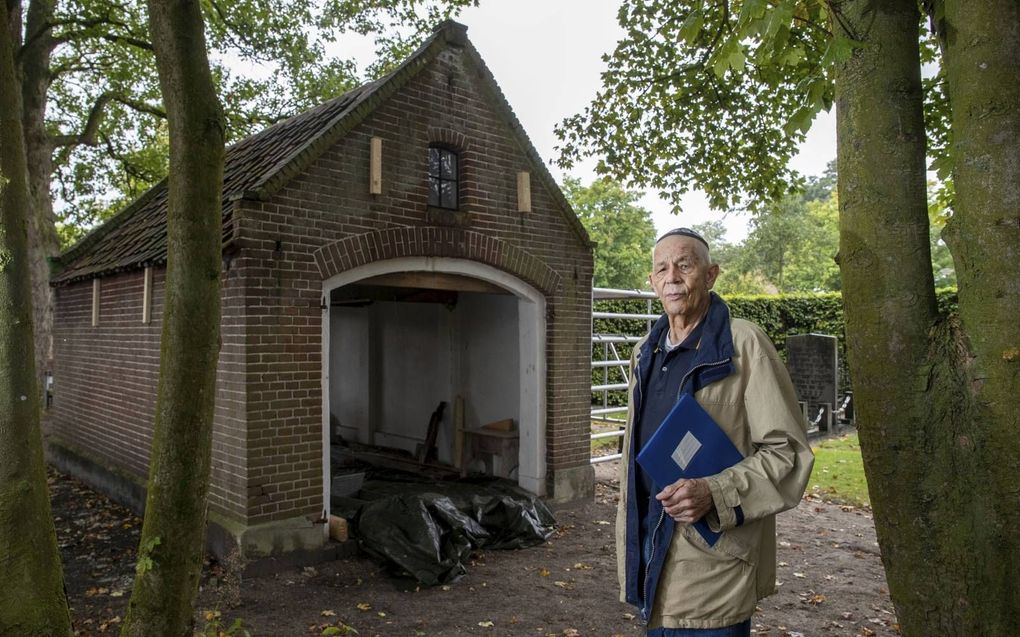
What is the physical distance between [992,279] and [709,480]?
4.11 feet

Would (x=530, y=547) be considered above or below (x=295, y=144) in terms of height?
below

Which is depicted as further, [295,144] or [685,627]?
[295,144]

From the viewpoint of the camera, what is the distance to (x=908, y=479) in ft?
8.54

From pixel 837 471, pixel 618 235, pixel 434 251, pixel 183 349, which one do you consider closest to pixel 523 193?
pixel 434 251

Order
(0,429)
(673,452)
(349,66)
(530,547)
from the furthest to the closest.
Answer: (349,66) < (530,547) < (0,429) < (673,452)

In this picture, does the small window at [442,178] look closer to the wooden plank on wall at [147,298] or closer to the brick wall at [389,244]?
the brick wall at [389,244]

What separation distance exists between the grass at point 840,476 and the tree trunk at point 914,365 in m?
6.09

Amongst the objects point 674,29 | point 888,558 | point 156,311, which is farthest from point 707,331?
point 156,311

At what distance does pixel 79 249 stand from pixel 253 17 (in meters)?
6.12

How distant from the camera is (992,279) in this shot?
2469mm

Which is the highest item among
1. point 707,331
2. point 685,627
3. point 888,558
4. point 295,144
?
point 295,144

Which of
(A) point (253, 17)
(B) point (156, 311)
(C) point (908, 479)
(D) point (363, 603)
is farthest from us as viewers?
(A) point (253, 17)

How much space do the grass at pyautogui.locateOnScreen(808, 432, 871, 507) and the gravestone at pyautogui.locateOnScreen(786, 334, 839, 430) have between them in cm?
152

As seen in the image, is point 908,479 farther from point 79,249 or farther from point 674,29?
point 79,249
